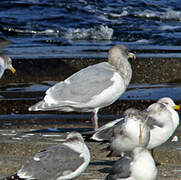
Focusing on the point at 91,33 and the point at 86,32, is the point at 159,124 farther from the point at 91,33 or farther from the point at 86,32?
the point at 86,32

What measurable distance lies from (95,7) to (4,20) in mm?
4178

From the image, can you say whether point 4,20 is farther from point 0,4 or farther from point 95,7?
point 95,7

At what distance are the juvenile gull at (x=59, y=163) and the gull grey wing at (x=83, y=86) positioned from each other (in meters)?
2.85

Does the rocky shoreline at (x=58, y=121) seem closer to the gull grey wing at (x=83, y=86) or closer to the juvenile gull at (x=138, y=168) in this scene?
the gull grey wing at (x=83, y=86)

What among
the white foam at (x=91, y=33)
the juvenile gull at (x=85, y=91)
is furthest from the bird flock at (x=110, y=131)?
the white foam at (x=91, y=33)

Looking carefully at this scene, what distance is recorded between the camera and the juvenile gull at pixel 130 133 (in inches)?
256

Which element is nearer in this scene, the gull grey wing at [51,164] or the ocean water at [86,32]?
the gull grey wing at [51,164]

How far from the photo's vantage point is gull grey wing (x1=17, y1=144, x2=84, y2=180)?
17.7 feet

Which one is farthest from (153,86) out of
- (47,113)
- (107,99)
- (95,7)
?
(95,7)

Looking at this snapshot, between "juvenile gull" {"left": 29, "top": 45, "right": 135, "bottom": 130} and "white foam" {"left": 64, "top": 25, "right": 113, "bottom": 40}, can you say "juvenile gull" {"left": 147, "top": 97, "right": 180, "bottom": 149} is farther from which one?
"white foam" {"left": 64, "top": 25, "right": 113, "bottom": 40}

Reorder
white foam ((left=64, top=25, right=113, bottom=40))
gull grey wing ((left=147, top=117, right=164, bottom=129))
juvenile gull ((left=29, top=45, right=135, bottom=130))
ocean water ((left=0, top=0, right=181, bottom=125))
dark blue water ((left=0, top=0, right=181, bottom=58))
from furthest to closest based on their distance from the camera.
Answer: white foam ((left=64, top=25, right=113, bottom=40)) < dark blue water ((left=0, top=0, right=181, bottom=58)) < ocean water ((left=0, top=0, right=181, bottom=125)) < juvenile gull ((left=29, top=45, right=135, bottom=130)) < gull grey wing ((left=147, top=117, right=164, bottom=129))

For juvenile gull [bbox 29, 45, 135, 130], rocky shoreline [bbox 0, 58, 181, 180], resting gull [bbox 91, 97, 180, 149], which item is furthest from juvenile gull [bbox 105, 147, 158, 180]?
juvenile gull [bbox 29, 45, 135, 130]

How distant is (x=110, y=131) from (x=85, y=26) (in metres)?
15.1

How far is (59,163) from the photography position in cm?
557
